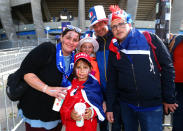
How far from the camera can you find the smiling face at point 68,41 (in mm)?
1834

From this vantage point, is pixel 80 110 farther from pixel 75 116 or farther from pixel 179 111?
pixel 179 111

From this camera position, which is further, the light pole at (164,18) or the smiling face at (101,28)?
the light pole at (164,18)

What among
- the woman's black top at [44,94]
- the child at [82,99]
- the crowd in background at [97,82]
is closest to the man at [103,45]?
the crowd in background at [97,82]

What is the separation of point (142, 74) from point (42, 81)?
4.20 ft

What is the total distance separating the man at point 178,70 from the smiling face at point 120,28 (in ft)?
3.03

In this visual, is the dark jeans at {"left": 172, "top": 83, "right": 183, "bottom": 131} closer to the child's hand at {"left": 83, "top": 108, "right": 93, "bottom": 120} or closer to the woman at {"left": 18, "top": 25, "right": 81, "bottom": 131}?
the child's hand at {"left": 83, "top": 108, "right": 93, "bottom": 120}

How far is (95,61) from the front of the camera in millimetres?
2314

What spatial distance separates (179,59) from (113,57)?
1137 mm

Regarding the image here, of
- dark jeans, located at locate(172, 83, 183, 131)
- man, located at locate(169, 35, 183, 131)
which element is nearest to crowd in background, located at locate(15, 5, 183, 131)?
man, located at locate(169, 35, 183, 131)

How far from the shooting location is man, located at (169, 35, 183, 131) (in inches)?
85.3

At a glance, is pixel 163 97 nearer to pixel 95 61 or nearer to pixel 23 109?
pixel 95 61

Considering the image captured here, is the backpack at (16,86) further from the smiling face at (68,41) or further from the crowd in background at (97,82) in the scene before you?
the smiling face at (68,41)

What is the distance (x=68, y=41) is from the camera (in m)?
1.84

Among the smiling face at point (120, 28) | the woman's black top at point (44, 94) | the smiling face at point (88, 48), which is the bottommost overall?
the woman's black top at point (44, 94)
